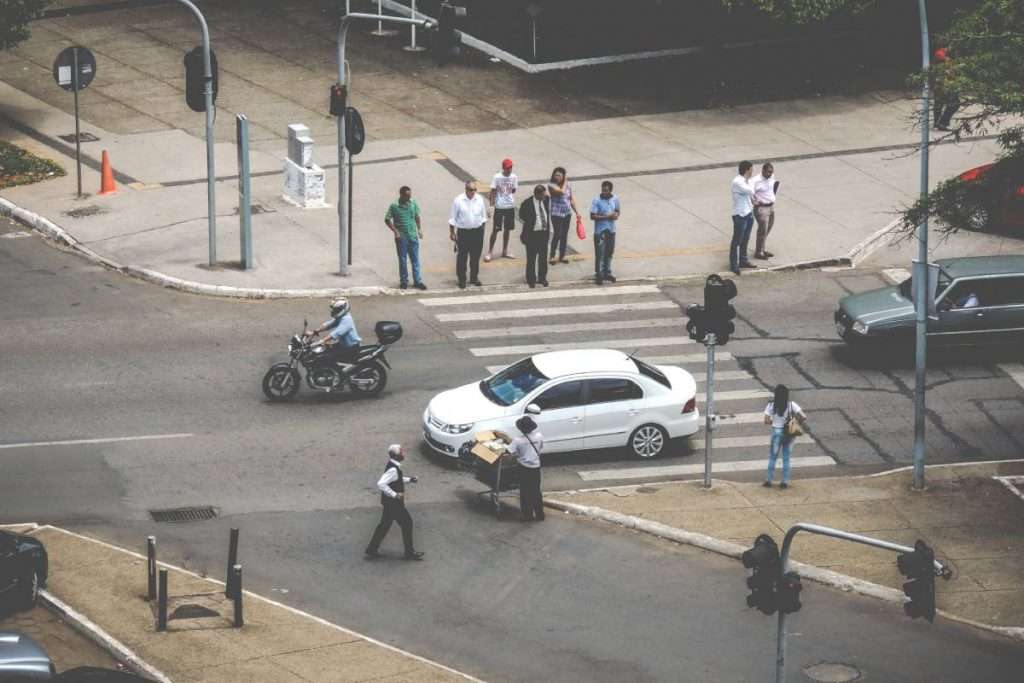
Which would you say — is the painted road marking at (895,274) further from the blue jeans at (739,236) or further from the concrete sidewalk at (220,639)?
the concrete sidewalk at (220,639)

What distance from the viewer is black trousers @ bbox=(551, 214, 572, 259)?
1258 inches

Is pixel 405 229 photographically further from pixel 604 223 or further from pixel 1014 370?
pixel 1014 370

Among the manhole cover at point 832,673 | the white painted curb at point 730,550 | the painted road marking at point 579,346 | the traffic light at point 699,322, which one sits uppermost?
the traffic light at point 699,322

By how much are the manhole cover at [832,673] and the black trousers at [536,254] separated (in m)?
12.7

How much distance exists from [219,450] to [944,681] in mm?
10254

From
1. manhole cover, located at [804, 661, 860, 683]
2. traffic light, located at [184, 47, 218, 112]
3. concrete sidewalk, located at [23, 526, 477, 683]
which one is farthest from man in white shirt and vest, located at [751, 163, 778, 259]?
concrete sidewalk, located at [23, 526, 477, 683]

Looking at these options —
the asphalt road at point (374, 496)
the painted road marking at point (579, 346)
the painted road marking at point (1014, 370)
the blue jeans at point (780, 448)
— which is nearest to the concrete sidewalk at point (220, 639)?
the asphalt road at point (374, 496)

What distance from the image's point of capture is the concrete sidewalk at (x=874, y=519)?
21.8 meters

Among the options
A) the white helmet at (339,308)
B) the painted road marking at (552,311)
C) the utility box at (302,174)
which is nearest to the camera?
the white helmet at (339,308)

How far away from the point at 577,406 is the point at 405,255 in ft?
23.3

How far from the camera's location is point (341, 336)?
2620 centimetres

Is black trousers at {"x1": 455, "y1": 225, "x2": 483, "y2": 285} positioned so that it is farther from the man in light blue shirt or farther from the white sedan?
the white sedan

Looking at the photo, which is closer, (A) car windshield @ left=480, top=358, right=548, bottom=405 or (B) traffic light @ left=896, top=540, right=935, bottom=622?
(B) traffic light @ left=896, top=540, right=935, bottom=622

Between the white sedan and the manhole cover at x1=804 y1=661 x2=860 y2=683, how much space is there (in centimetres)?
586
